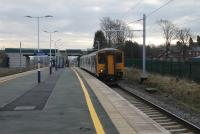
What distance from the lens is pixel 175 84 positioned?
119ft

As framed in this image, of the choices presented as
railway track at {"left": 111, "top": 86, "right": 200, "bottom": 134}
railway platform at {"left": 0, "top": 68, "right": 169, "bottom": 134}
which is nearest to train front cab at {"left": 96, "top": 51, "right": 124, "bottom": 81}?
railway track at {"left": 111, "top": 86, "right": 200, "bottom": 134}

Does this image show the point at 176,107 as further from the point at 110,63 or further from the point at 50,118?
the point at 110,63

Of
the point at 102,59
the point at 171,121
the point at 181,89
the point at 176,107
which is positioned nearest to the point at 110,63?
the point at 102,59

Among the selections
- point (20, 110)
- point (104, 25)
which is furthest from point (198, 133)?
point (104, 25)

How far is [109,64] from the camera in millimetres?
44406

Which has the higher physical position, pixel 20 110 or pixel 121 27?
pixel 121 27

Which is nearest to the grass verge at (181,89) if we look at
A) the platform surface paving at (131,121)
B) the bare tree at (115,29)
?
the platform surface paving at (131,121)

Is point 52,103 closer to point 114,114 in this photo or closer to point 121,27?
point 114,114

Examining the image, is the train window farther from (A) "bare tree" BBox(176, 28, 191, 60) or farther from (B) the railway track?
(A) "bare tree" BBox(176, 28, 191, 60)

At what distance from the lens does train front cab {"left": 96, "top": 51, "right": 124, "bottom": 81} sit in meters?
44.3

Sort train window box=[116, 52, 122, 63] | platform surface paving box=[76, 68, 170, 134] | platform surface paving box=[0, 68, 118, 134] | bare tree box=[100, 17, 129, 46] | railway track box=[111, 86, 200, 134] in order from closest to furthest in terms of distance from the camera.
→ platform surface paving box=[0, 68, 118, 134] < platform surface paving box=[76, 68, 170, 134] < railway track box=[111, 86, 200, 134] < train window box=[116, 52, 122, 63] < bare tree box=[100, 17, 129, 46]

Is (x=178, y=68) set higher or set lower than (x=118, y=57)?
lower

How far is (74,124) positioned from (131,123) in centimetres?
164

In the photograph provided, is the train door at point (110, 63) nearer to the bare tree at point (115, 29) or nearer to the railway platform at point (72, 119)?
the railway platform at point (72, 119)
